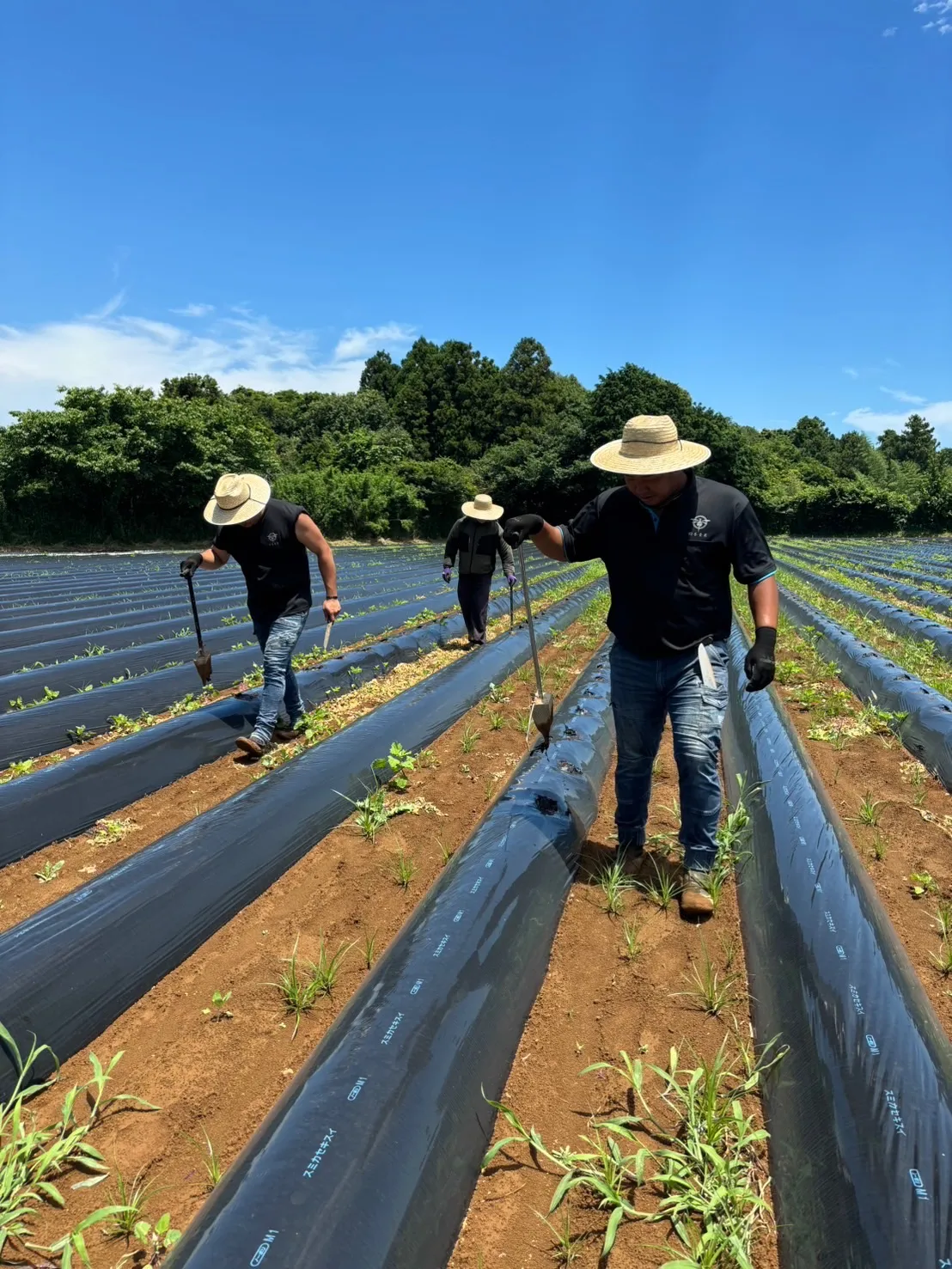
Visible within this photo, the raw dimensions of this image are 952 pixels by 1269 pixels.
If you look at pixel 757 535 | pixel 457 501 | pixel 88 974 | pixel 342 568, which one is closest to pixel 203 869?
pixel 88 974

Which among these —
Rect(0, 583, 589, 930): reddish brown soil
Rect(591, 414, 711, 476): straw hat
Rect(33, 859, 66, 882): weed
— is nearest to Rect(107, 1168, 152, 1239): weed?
Rect(0, 583, 589, 930): reddish brown soil

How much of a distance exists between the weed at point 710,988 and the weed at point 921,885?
3.40 feet

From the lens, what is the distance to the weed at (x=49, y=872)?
3189 millimetres

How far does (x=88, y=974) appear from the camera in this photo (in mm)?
2322

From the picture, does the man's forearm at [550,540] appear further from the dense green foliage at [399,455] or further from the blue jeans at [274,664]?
the dense green foliage at [399,455]

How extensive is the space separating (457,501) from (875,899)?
3428cm

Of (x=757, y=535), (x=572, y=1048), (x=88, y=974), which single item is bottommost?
(x=572, y=1048)

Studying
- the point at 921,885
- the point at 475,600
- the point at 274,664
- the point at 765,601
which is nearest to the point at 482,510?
the point at 475,600

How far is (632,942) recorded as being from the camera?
2.61 meters

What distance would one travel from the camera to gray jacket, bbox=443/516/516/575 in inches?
281

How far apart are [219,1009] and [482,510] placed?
17.7 feet

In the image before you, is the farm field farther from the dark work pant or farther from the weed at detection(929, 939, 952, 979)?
the dark work pant

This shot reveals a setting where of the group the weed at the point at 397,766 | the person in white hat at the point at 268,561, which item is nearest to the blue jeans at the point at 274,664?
the person in white hat at the point at 268,561

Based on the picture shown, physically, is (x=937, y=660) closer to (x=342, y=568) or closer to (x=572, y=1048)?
(x=572, y=1048)
